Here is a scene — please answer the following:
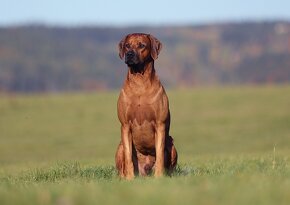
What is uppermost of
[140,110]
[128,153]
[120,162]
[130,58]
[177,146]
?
[130,58]

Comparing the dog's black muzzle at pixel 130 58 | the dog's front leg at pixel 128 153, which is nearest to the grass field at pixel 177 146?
the dog's front leg at pixel 128 153

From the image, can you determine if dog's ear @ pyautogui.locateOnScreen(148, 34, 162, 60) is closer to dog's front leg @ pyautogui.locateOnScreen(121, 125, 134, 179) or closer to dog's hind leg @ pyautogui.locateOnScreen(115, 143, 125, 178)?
dog's front leg @ pyautogui.locateOnScreen(121, 125, 134, 179)

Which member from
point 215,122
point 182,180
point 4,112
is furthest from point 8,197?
point 4,112

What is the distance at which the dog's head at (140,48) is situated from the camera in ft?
33.7

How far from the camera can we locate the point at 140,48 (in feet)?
34.0

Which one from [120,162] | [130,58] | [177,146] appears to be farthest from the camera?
[177,146]

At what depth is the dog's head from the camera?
10281mm

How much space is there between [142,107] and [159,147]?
629 millimetres

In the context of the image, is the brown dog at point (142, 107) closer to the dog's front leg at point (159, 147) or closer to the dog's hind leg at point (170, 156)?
the dog's front leg at point (159, 147)

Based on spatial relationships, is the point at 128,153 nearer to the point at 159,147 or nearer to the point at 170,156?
the point at 159,147

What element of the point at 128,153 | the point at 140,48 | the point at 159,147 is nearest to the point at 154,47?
the point at 140,48

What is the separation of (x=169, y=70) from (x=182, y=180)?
171624mm

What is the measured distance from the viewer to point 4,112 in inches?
1934

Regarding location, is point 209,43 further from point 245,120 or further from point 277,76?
point 245,120
